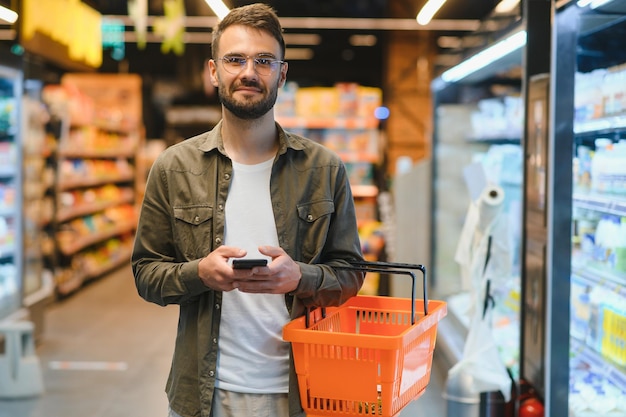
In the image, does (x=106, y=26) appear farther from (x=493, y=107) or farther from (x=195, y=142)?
(x=195, y=142)

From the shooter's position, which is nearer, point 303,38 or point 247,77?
point 247,77

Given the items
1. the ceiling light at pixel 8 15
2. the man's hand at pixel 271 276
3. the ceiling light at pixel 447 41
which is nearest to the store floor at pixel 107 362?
the ceiling light at pixel 8 15

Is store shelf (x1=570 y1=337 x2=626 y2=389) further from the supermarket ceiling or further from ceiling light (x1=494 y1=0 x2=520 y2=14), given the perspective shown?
the supermarket ceiling

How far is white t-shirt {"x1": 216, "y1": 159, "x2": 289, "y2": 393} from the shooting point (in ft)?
7.00

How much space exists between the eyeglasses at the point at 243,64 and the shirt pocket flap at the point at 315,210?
14.5 inches

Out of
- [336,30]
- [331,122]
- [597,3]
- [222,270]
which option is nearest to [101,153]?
[331,122]

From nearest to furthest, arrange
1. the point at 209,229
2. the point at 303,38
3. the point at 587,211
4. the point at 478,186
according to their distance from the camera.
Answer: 1. the point at 209,229
2. the point at 587,211
3. the point at 478,186
4. the point at 303,38

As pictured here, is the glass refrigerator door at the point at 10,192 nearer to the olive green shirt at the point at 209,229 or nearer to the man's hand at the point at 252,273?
the olive green shirt at the point at 209,229

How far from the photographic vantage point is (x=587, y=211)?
4035 millimetres

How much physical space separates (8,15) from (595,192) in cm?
441

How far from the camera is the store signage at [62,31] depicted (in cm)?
657

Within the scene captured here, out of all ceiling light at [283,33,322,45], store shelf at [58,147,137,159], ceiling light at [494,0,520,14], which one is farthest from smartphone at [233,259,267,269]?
ceiling light at [283,33,322,45]

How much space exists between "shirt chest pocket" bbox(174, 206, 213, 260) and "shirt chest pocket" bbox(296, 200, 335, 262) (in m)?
0.24

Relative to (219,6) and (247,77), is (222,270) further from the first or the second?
(219,6)
